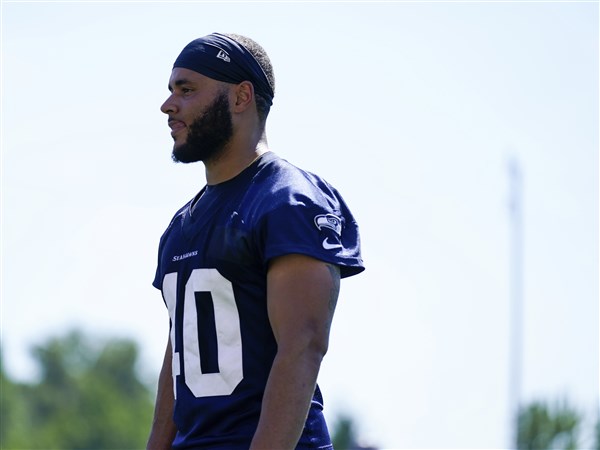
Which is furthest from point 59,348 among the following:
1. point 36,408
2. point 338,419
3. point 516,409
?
point 516,409

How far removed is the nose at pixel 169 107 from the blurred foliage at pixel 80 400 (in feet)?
225

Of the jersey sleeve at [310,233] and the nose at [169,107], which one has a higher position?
the nose at [169,107]

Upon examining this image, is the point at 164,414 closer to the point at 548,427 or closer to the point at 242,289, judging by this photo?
the point at 242,289

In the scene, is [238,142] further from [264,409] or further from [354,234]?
[264,409]

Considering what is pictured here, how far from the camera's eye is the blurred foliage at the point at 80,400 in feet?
259

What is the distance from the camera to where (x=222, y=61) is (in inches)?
191

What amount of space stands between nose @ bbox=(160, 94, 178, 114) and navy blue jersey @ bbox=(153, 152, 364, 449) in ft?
1.22

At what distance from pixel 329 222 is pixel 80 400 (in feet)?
280

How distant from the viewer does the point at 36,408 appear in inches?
3735

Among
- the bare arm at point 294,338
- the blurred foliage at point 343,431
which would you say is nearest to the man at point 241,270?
the bare arm at point 294,338

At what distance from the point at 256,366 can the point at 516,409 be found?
29314mm

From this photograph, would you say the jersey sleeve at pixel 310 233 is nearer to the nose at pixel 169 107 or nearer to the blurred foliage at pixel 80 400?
the nose at pixel 169 107

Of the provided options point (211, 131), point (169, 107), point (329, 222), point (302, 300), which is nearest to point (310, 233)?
point (329, 222)

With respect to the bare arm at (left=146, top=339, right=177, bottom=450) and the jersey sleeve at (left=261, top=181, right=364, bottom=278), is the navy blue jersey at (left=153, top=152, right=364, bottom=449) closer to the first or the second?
the jersey sleeve at (left=261, top=181, right=364, bottom=278)
